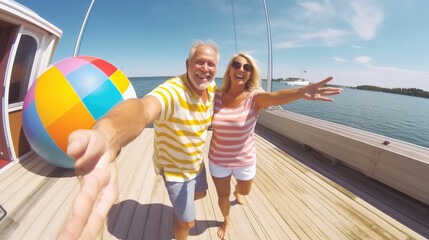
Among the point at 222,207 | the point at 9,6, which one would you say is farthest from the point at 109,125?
the point at 9,6

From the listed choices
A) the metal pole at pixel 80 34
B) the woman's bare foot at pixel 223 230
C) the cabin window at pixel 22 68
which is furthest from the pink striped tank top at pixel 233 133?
the metal pole at pixel 80 34

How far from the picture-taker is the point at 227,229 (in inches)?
92.1

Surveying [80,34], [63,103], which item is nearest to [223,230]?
[63,103]

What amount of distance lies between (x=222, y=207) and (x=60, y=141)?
2449mm

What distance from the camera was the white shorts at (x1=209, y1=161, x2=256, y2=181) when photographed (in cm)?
207

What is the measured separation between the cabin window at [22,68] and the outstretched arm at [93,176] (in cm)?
439

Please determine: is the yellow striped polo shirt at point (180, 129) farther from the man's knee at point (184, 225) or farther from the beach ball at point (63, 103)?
the beach ball at point (63, 103)

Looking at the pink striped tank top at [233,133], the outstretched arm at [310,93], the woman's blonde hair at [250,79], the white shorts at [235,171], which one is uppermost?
the woman's blonde hair at [250,79]

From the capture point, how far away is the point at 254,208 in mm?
2842

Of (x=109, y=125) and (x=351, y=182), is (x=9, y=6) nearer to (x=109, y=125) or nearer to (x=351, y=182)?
(x=109, y=125)

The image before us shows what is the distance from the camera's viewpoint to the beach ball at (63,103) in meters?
2.78

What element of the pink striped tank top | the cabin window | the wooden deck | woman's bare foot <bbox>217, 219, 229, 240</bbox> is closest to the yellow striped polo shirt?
the pink striped tank top

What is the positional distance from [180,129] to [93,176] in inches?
38.3

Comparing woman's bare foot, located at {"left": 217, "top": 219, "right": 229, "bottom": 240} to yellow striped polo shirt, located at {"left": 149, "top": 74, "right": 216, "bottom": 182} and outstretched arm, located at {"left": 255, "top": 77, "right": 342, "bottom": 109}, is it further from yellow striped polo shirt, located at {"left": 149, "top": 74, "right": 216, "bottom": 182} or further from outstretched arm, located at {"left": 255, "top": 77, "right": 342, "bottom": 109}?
outstretched arm, located at {"left": 255, "top": 77, "right": 342, "bottom": 109}
